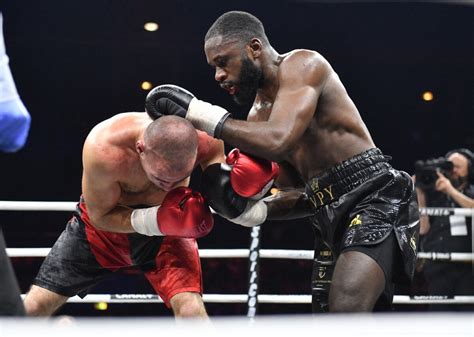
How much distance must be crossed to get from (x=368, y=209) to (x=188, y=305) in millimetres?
640

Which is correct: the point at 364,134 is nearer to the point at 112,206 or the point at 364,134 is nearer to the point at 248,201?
the point at 248,201

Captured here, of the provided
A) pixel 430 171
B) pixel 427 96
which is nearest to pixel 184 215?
pixel 430 171

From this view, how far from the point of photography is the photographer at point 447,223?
379cm

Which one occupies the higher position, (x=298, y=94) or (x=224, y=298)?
(x=298, y=94)

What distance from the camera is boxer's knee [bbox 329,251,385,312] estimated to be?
1967 millimetres

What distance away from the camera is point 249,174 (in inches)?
81.5

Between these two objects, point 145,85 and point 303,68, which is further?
point 145,85

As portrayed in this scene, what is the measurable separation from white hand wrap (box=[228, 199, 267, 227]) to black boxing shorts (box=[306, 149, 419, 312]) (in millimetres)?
147

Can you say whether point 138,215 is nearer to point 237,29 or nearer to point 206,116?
point 206,116

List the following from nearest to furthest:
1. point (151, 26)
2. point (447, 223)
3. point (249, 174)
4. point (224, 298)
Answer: point (249, 174), point (224, 298), point (447, 223), point (151, 26)

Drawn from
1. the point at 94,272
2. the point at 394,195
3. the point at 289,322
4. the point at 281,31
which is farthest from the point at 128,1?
the point at 289,322

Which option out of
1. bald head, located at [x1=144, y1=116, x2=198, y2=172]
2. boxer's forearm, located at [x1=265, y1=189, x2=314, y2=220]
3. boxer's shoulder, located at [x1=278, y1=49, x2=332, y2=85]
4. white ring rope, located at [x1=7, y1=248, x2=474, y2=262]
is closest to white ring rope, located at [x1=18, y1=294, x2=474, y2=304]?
white ring rope, located at [x1=7, y1=248, x2=474, y2=262]

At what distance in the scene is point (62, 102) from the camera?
20.3ft

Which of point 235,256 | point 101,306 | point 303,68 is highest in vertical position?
point 303,68
